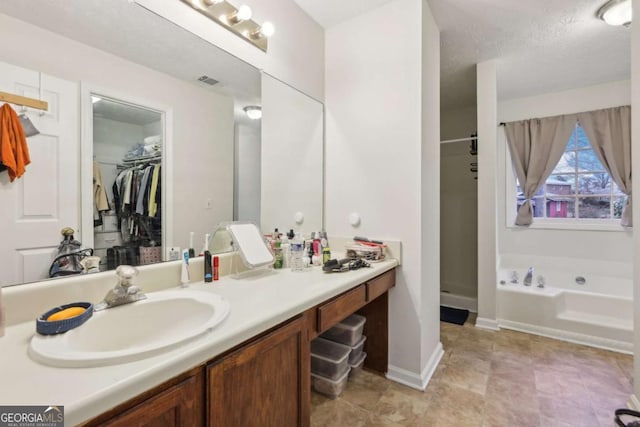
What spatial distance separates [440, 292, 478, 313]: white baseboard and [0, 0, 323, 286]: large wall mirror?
8.99 feet

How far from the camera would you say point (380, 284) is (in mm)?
1666

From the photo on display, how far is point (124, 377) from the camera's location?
56cm

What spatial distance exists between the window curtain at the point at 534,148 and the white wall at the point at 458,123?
41cm

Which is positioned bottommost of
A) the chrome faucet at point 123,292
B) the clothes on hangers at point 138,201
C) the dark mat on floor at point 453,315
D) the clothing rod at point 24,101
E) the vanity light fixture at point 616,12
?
the dark mat on floor at point 453,315

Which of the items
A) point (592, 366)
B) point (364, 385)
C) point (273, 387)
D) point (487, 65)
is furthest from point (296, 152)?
point (592, 366)

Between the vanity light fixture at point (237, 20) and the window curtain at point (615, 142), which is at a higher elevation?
the vanity light fixture at point (237, 20)

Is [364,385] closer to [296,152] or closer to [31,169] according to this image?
[296,152]

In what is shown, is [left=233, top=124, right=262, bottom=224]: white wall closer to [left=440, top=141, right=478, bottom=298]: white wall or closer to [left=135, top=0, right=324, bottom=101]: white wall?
[left=135, top=0, right=324, bottom=101]: white wall

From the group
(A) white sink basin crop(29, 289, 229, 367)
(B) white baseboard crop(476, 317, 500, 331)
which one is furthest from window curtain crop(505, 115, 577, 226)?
(A) white sink basin crop(29, 289, 229, 367)

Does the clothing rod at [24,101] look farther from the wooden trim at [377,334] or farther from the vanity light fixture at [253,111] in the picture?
the wooden trim at [377,334]

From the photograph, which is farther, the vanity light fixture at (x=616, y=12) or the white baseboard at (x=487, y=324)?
the white baseboard at (x=487, y=324)

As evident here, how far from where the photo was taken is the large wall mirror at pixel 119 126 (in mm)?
879

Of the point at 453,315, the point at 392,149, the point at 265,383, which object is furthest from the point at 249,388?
the point at 453,315

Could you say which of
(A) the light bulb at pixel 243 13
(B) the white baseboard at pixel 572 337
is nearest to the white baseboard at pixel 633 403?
(B) the white baseboard at pixel 572 337
